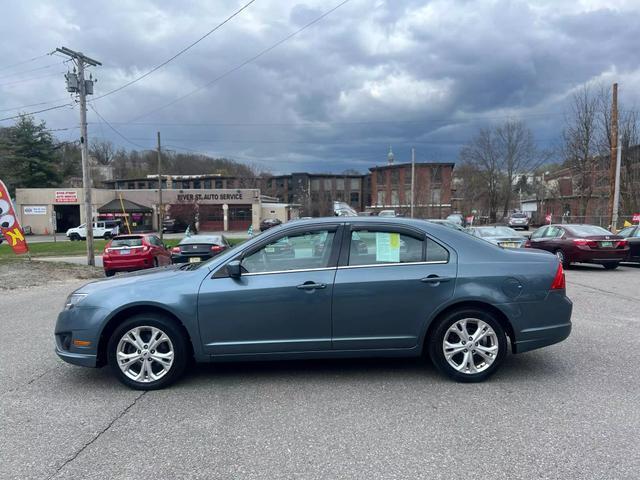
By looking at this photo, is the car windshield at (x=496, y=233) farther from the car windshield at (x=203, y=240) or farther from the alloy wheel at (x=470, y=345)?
the alloy wheel at (x=470, y=345)

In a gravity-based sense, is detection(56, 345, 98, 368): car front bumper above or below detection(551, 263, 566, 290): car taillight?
below

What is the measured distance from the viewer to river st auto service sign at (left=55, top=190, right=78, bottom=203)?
173 feet

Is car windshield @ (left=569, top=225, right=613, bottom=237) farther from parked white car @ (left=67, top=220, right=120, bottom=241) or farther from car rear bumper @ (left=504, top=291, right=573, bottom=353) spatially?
parked white car @ (left=67, top=220, right=120, bottom=241)

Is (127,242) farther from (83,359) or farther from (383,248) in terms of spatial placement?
(383,248)

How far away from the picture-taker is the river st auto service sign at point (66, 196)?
52.8 m

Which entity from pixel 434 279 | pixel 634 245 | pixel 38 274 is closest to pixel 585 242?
pixel 634 245

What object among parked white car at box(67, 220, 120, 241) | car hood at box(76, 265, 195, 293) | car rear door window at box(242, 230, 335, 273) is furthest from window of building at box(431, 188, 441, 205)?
car hood at box(76, 265, 195, 293)

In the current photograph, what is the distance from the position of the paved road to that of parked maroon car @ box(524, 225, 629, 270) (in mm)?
8571

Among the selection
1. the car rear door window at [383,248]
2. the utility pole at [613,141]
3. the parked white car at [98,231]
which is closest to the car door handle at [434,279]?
the car rear door window at [383,248]

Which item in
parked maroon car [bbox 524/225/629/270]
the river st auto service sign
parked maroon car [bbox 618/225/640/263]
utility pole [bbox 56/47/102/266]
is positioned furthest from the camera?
the river st auto service sign

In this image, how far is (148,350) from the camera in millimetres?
3979

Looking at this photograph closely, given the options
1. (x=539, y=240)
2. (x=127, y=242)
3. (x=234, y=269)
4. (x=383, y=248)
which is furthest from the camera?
(x=539, y=240)

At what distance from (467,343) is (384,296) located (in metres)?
0.94

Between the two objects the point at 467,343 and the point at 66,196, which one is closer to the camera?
the point at 467,343
